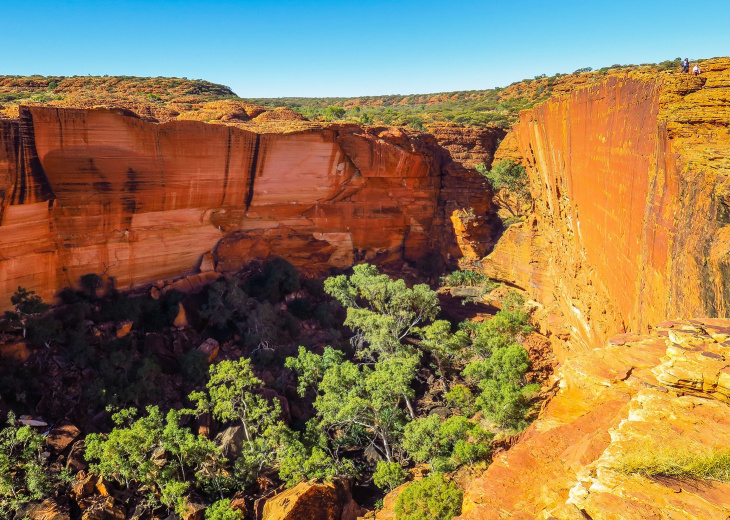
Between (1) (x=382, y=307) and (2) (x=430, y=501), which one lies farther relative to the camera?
(1) (x=382, y=307)

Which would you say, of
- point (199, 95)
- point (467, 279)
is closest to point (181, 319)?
point (467, 279)

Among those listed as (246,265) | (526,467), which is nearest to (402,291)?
(246,265)

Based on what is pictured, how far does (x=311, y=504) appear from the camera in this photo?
10.7 m

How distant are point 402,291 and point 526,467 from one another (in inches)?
535

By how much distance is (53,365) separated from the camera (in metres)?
15.8

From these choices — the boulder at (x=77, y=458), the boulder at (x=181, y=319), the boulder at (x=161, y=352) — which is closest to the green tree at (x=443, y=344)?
the boulder at (x=161, y=352)

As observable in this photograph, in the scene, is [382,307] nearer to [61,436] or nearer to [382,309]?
[382,309]

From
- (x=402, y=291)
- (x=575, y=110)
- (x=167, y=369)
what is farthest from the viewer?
(x=402, y=291)

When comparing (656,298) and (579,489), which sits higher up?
(656,298)

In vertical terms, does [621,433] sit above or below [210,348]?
above

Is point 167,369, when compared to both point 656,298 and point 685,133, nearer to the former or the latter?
point 656,298

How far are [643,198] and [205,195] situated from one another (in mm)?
17330

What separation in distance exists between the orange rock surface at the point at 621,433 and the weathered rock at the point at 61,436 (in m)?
13.0

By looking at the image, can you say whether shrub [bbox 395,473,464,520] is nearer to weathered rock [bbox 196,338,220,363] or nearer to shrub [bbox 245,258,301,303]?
weathered rock [bbox 196,338,220,363]
